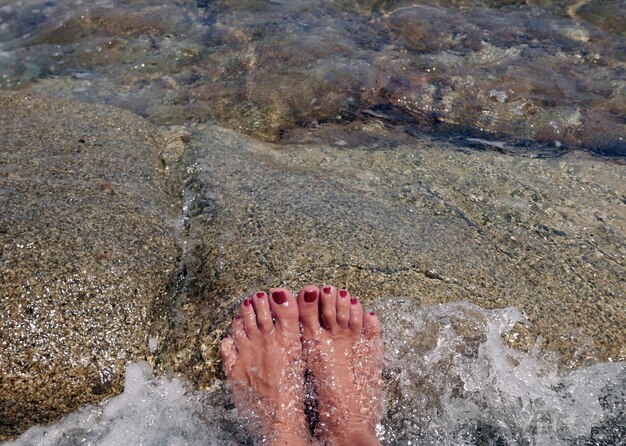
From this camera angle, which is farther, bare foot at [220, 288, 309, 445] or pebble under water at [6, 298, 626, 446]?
bare foot at [220, 288, 309, 445]

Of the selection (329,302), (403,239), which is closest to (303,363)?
(329,302)

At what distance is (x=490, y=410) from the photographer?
2664 mm

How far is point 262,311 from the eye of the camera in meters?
2.82

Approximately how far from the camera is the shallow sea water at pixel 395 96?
261 cm

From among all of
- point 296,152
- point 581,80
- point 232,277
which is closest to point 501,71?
point 581,80

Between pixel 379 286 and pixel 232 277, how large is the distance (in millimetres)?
730

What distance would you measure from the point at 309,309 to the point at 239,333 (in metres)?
0.36

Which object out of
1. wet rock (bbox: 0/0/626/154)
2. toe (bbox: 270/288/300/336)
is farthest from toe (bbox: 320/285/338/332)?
wet rock (bbox: 0/0/626/154)

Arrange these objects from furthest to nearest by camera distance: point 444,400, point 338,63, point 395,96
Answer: point 338,63 → point 395,96 → point 444,400

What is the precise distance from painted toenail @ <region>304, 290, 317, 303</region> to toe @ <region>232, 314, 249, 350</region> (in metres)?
0.33

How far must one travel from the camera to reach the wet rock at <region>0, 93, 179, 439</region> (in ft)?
8.25

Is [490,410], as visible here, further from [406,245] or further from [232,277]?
[232,277]

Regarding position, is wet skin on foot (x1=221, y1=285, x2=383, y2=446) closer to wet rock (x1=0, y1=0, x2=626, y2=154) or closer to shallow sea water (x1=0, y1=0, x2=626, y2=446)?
shallow sea water (x1=0, y1=0, x2=626, y2=446)

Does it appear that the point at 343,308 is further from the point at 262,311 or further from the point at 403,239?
the point at 403,239
